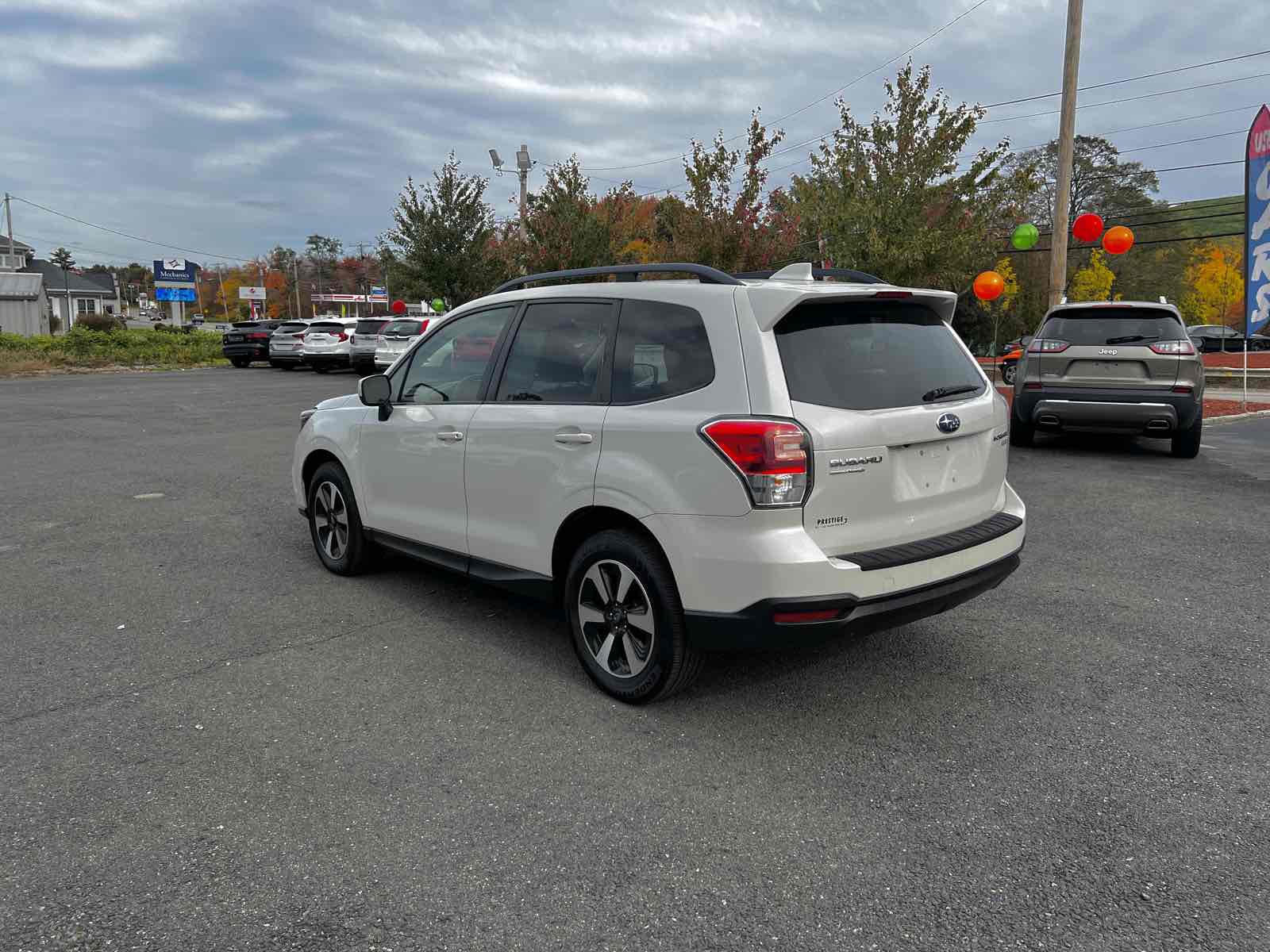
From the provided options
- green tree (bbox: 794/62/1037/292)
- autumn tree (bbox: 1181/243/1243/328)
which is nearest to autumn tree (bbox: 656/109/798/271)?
green tree (bbox: 794/62/1037/292)

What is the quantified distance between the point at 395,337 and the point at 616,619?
23038 mm

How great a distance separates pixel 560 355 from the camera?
14.0 ft

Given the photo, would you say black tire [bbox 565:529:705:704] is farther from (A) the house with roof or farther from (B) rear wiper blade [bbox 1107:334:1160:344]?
(A) the house with roof

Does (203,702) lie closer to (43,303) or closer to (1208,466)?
(1208,466)

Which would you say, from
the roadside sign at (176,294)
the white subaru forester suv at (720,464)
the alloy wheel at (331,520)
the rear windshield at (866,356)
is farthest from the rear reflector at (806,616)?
the roadside sign at (176,294)

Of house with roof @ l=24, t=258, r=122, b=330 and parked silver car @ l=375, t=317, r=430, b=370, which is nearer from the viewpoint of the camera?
parked silver car @ l=375, t=317, r=430, b=370

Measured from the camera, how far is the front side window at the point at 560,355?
4.05 meters

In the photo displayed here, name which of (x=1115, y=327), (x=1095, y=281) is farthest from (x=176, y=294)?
(x=1115, y=327)

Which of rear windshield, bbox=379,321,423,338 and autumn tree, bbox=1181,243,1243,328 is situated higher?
autumn tree, bbox=1181,243,1243,328

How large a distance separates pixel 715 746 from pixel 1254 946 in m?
1.72

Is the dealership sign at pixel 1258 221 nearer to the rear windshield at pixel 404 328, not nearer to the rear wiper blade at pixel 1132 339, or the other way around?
the rear wiper blade at pixel 1132 339

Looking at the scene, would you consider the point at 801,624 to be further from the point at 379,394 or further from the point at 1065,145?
the point at 1065,145

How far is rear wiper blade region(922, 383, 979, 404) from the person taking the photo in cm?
380

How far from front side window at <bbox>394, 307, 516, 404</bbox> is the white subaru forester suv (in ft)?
0.07
